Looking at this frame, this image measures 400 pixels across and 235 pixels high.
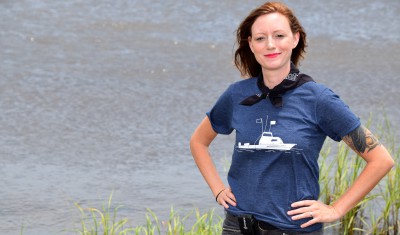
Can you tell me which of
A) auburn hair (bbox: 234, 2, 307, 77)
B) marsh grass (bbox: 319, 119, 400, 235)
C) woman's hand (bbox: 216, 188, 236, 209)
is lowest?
marsh grass (bbox: 319, 119, 400, 235)

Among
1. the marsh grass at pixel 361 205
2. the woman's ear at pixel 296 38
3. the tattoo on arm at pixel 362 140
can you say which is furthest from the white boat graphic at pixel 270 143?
the marsh grass at pixel 361 205

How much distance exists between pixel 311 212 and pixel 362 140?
0.32 meters

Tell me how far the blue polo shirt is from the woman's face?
0.14 m

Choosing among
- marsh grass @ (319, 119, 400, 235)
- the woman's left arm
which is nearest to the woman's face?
the woman's left arm

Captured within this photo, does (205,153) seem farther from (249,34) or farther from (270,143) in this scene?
(270,143)

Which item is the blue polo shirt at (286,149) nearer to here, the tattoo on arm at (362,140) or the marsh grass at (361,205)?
the tattoo on arm at (362,140)

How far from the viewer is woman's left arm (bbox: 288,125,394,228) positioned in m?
3.69

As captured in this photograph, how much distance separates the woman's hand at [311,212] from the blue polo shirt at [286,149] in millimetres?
27

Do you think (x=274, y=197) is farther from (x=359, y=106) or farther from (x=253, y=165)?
(x=359, y=106)

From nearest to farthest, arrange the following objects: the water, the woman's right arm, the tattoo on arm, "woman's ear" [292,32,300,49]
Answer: the tattoo on arm < "woman's ear" [292,32,300,49] < the woman's right arm < the water

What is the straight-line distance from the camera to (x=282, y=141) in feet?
11.9

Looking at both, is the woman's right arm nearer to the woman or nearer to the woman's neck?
the woman

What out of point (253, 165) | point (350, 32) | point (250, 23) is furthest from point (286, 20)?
point (350, 32)

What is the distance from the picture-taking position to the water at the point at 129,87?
7195mm
